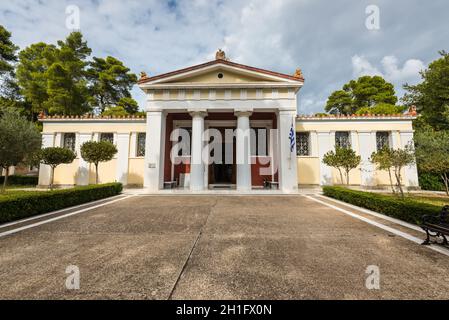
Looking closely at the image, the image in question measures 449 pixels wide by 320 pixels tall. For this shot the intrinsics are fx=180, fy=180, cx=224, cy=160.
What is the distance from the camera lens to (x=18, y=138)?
1062 centimetres

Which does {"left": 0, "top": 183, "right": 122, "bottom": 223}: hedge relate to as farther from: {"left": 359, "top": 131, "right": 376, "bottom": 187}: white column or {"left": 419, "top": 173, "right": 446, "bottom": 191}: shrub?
{"left": 419, "top": 173, "right": 446, "bottom": 191}: shrub

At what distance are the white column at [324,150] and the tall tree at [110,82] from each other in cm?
2795

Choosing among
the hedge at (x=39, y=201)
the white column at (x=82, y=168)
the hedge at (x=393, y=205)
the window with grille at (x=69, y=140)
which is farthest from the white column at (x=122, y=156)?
the hedge at (x=393, y=205)

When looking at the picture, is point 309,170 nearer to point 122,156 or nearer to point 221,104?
point 221,104

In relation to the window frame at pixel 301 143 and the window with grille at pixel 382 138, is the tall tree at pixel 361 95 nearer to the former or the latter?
the window with grille at pixel 382 138

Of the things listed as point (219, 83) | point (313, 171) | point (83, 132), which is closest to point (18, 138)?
point (83, 132)

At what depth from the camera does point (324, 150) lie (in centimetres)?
1480

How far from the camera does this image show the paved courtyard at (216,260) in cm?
230

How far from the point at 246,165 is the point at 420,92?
2413cm

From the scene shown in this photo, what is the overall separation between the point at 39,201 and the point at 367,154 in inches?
794

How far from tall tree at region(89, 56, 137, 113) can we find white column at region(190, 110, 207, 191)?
21.5 metres

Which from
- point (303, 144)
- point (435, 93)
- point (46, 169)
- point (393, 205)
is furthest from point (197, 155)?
point (435, 93)

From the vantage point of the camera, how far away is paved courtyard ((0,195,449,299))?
2.30 metres

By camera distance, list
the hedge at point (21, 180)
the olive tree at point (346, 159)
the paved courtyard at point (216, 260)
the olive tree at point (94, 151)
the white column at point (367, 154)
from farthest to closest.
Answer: the hedge at point (21, 180) → the white column at point (367, 154) → the olive tree at point (346, 159) → the olive tree at point (94, 151) → the paved courtyard at point (216, 260)
